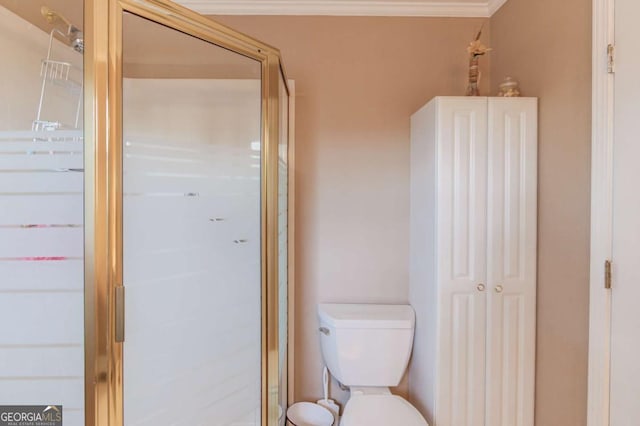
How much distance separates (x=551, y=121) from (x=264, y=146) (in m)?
1.16

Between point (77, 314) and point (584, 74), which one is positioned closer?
point (77, 314)

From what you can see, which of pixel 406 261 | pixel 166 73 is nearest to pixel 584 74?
pixel 406 261

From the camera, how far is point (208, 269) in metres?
1.13

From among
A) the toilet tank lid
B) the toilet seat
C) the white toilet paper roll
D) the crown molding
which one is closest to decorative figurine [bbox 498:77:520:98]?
the crown molding

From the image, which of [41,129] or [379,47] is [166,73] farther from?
[379,47]

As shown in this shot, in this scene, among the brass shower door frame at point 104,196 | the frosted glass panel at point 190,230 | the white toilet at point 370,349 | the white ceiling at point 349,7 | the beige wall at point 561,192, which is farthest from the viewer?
the white ceiling at point 349,7

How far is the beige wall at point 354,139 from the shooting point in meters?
1.76

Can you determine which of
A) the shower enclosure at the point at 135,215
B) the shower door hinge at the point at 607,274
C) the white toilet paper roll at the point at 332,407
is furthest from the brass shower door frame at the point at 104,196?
the shower door hinge at the point at 607,274

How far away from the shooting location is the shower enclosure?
844 mm

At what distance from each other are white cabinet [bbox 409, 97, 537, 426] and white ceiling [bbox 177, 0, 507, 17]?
0.70 m

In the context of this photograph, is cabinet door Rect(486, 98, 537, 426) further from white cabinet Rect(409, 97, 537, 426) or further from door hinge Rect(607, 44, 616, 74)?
door hinge Rect(607, 44, 616, 74)

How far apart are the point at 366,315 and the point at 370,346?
0.48 ft

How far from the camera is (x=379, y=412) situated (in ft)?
4.73

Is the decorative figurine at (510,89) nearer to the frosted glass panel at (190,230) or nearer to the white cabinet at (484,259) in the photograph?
the white cabinet at (484,259)
